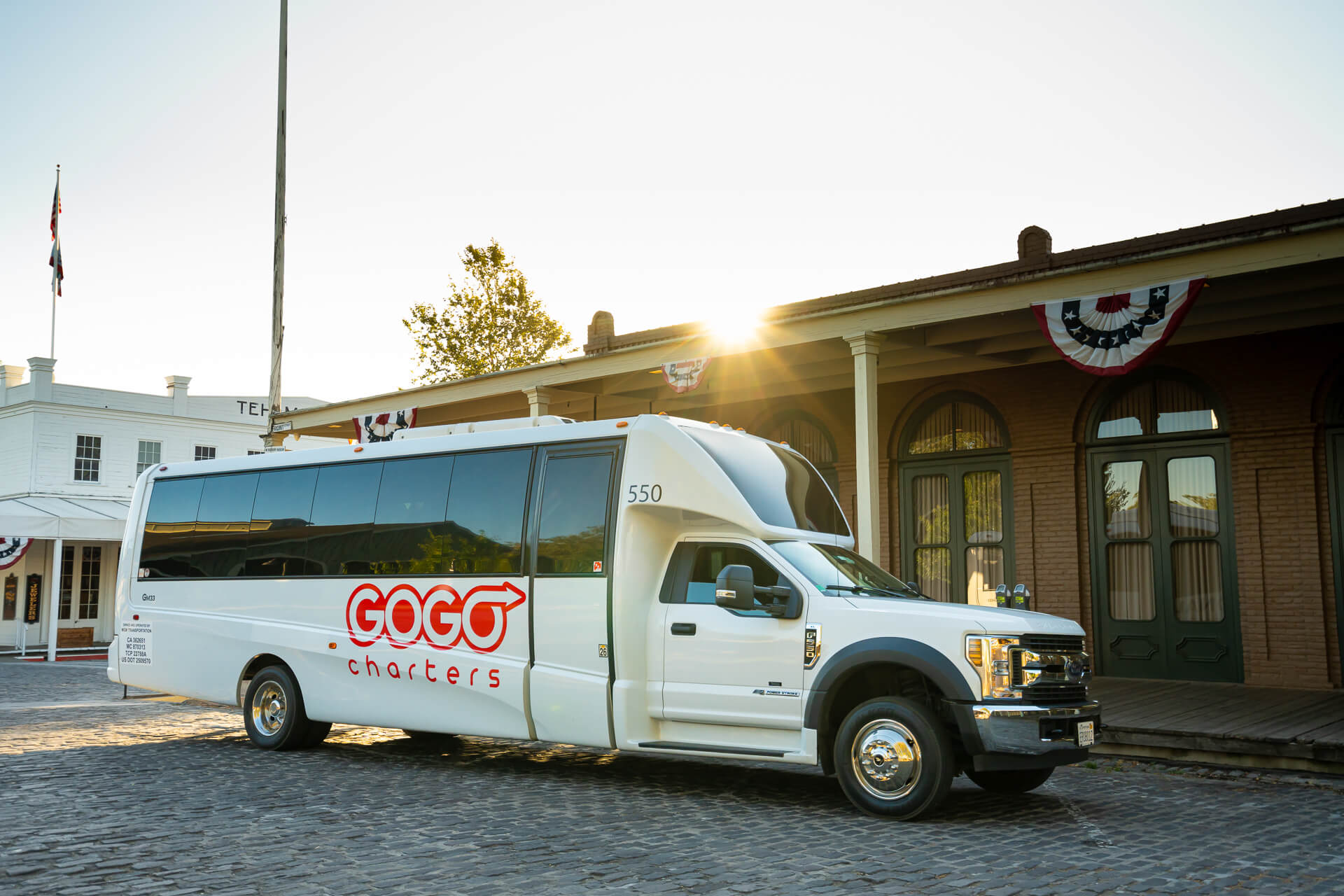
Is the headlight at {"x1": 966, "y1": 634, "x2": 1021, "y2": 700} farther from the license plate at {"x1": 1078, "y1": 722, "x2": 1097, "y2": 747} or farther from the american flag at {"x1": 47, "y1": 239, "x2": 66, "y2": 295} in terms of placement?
the american flag at {"x1": 47, "y1": 239, "x2": 66, "y2": 295}

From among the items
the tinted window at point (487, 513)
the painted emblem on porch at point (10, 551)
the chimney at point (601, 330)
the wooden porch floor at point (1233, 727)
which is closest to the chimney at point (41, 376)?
the painted emblem on porch at point (10, 551)

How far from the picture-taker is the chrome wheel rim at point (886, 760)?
7.43m

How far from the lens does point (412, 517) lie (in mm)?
10539

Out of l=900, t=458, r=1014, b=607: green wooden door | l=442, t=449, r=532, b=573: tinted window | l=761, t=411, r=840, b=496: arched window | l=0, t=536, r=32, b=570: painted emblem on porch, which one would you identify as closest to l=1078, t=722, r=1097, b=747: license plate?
l=442, t=449, r=532, b=573: tinted window

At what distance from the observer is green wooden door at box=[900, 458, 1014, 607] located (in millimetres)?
16016

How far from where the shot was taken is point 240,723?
1363cm

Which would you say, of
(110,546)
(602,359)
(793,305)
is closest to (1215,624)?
(793,305)

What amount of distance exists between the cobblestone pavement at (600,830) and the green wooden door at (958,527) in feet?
20.4

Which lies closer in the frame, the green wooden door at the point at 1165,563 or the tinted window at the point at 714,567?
the tinted window at the point at 714,567

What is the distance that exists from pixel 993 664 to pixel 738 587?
1805mm

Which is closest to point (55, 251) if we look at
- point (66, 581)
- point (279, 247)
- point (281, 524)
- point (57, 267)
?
point (57, 267)

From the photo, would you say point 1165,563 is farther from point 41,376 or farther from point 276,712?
point 41,376

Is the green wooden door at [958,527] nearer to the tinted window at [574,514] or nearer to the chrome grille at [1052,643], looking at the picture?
the chrome grille at [1052,643]

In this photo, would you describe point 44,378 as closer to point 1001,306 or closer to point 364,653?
point 364,653
